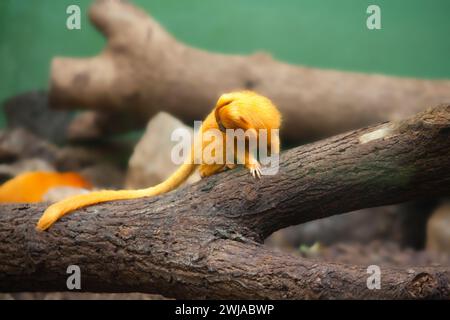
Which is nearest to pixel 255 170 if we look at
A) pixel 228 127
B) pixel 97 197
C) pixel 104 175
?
pixel 228 127

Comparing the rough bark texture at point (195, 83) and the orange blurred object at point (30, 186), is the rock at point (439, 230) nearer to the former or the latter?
the rough bark texture at point (195, 83)

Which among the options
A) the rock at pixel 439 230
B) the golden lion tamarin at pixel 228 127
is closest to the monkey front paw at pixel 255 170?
the golden lion tamarin at pixel 228 127

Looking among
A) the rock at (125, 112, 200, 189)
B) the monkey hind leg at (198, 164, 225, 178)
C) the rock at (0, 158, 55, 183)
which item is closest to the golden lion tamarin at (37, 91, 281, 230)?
the monkey hind leg at (198, 164, 225, 178)

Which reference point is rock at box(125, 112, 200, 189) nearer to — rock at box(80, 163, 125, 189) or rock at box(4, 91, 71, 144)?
rock at box(80, 163, 125, 189)

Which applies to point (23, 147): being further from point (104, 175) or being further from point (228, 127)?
point (228, 127)
